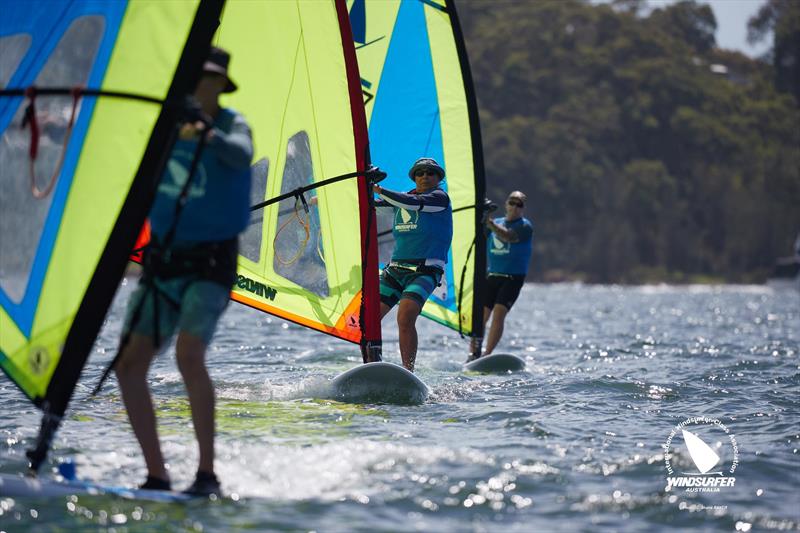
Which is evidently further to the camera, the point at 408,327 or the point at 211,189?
the point at 408,327

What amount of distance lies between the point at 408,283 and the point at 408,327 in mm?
480

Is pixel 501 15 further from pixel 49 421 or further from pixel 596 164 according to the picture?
pixel 49 421

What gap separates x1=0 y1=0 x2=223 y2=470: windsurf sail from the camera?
17.6 ft

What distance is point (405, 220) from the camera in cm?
998

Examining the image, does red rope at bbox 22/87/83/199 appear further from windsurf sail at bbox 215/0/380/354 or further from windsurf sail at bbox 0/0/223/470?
windsurf sail at bbox 215/0/380/354

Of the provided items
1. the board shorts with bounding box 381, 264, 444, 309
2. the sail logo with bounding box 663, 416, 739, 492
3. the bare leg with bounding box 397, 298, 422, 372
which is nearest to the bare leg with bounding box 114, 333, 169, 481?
the sail logo with bounding box 663, 416, 739, 492

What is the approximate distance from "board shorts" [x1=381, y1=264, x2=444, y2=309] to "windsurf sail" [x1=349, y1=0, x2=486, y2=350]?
1.64 m

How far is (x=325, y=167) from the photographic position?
921cm

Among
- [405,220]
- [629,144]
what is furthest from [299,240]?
[629,144]

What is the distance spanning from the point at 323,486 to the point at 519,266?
7929 millimetres

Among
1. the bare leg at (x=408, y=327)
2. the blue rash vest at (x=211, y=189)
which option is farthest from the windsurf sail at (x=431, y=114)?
the blue rash vest at (x=211, y=189)

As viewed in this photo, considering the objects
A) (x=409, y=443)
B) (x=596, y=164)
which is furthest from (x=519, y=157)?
(x=409, y=443)

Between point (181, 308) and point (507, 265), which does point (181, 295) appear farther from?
point (507, 265)

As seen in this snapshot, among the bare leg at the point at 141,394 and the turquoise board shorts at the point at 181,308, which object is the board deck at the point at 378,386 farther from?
the turquoise board shorts at the point at 181,308
